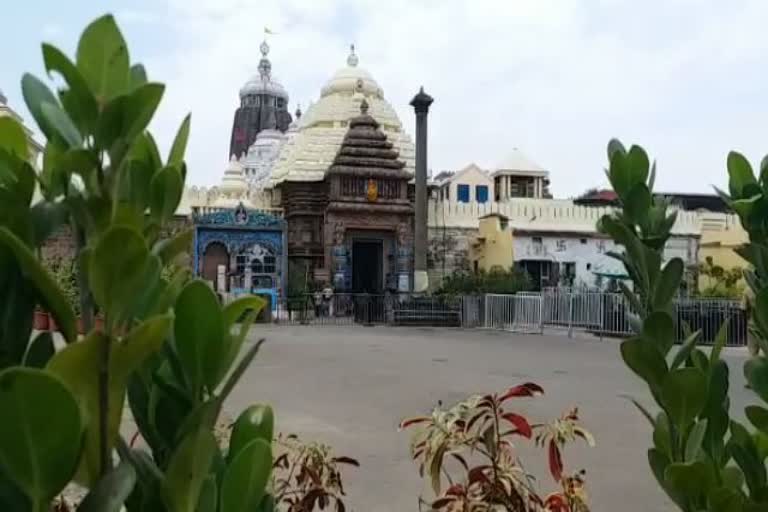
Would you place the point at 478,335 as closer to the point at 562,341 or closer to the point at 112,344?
the point at 562,341

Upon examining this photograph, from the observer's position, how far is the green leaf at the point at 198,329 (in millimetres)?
815

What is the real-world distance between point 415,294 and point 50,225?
2133 centimetres

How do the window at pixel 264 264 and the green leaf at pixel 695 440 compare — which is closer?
the green leaf at pixel 695 440

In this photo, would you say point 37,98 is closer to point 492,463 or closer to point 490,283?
point 492,463

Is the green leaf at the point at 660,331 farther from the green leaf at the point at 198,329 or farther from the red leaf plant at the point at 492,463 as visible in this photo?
the green leaf at the point at 198,329

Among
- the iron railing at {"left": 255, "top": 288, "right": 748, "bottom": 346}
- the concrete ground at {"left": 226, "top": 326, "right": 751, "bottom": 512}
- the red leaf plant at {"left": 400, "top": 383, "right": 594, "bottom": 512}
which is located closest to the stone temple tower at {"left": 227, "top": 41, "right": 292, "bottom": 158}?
the iron railing at {"left": 255, "top": 288, "right": 748, "bottom": 346}

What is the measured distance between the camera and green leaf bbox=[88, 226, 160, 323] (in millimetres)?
729

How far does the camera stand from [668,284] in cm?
131

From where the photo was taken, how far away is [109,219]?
0.87 m

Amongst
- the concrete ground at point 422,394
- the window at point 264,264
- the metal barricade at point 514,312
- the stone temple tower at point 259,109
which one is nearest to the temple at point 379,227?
the window at point 264,264

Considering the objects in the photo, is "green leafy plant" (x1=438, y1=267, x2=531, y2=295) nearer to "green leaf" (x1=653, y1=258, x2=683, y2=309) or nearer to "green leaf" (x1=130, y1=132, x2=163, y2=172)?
"green leaf" (x1=653, y1=258, x2=683, y2=309)

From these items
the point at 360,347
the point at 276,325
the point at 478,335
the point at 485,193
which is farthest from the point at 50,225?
the point at 485,193

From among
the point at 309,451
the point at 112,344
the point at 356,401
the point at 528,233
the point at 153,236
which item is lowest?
the point at 356,401

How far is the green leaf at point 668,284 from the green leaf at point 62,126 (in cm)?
92
